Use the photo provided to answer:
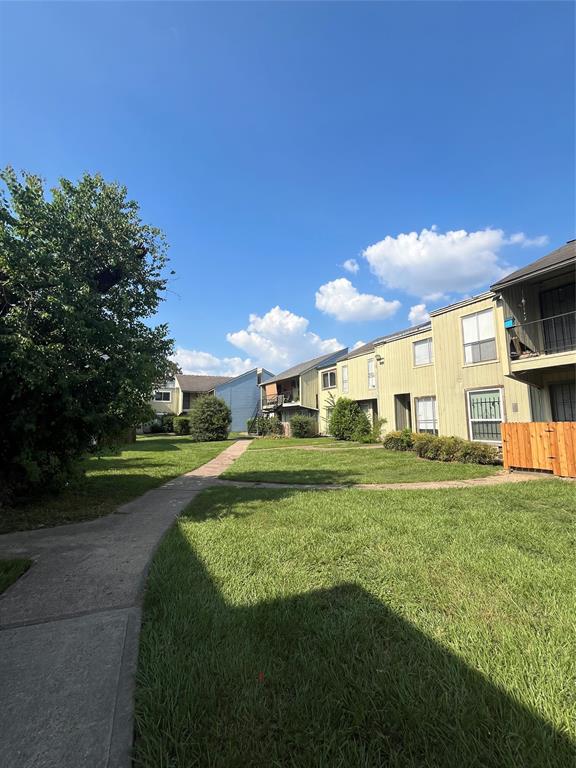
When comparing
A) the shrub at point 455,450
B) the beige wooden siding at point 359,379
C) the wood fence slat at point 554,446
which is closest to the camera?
the wood fence slat at point 554,446

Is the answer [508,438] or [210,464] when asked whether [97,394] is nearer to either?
[210,464]

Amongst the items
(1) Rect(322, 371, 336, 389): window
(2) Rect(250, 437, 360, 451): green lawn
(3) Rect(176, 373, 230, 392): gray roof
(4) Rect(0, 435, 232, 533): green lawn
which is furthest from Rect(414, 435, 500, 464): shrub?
(3) Rect(176, 373, 230, 392): gray roof

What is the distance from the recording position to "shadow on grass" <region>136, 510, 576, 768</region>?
5.74 feet

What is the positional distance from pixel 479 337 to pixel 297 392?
67.2 ft

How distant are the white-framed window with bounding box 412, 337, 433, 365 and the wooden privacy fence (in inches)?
290

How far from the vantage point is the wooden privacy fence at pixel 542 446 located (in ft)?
30.2

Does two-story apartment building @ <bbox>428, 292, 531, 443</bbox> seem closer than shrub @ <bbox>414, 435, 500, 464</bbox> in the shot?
No

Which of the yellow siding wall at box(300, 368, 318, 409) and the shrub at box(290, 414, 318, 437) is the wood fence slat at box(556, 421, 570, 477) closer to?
the shrub at box(290, 414, 318, 437)

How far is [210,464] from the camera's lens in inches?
579

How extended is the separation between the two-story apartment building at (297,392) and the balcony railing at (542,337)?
17.9 meters

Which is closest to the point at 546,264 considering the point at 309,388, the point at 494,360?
the point at 494,360

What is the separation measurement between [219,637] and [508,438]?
10.5m

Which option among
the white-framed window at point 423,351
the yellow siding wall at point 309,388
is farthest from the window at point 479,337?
the yellow siding wall at point 309,388

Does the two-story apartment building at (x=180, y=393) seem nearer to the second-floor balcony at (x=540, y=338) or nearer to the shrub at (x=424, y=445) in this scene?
the shrub at (x=424, y=445)
